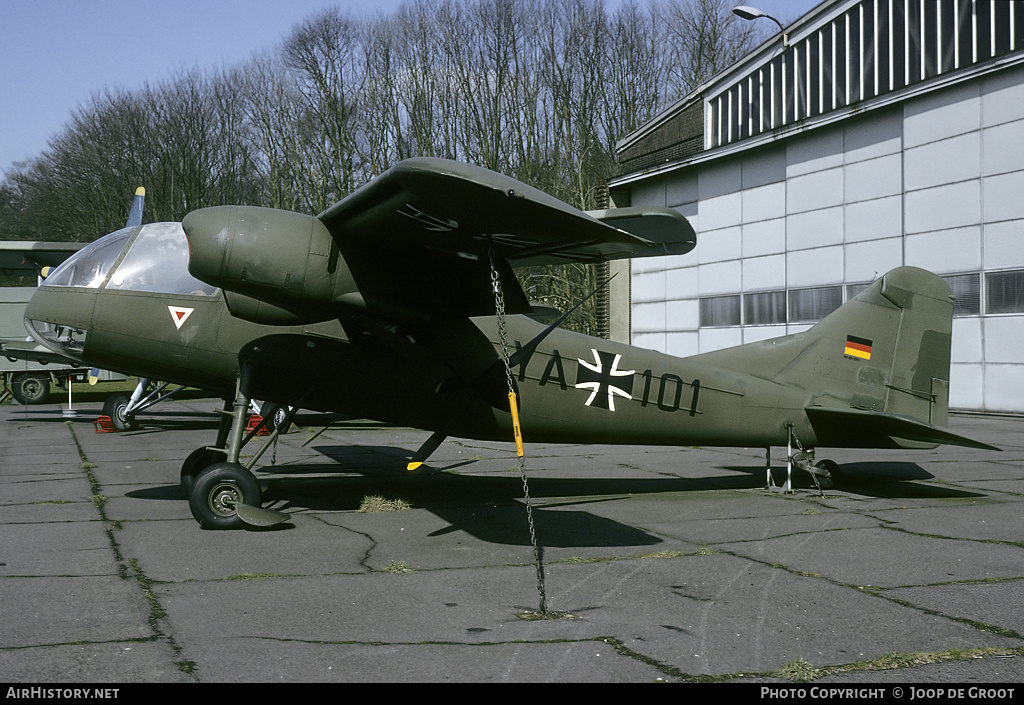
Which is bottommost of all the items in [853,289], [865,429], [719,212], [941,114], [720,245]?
[865,429]

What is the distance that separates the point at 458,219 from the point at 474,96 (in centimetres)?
3765

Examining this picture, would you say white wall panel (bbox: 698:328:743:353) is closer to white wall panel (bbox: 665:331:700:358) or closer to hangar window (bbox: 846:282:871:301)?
white wall panel (bbox: 665:331:700:358)

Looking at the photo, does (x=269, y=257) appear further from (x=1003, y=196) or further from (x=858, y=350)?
(x=1003, y=196)

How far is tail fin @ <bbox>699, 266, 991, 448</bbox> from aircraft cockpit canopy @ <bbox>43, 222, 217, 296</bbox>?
554 cm

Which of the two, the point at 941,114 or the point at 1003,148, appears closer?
the point at 1003,148

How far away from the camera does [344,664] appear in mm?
3902

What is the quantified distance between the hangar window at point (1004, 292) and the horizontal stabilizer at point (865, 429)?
32.8ft

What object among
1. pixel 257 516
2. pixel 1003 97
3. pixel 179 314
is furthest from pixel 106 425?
pixel 1003 97

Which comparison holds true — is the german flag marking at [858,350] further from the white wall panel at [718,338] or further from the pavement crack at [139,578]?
the white wall panel at [718,338]

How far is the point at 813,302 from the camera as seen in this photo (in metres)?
21.5

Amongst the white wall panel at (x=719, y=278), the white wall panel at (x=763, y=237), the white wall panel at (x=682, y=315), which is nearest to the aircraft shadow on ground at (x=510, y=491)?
the white wall panel at (x=763, y=237)

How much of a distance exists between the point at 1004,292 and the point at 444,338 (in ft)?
48.0

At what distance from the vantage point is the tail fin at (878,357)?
9406 mm

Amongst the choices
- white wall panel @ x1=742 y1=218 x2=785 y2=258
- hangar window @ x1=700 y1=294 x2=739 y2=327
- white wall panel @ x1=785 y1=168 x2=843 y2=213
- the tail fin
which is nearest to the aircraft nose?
the tail fin
